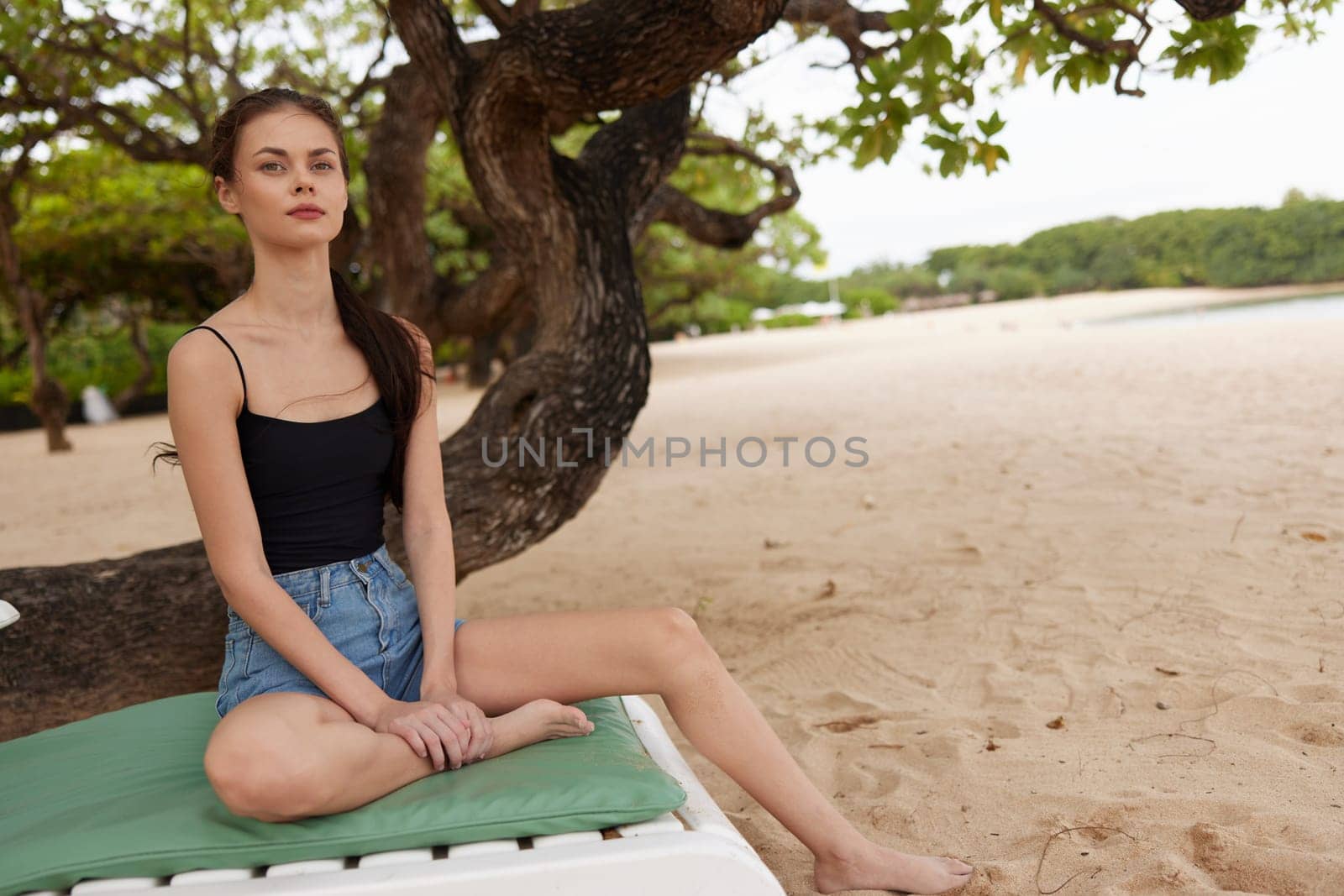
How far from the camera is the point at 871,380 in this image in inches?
571

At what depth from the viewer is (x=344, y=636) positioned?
213cm

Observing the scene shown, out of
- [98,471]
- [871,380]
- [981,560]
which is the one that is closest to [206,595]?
[981,560]

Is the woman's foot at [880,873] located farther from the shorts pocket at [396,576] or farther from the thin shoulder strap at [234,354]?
the thin shoulder strap at [234,354]

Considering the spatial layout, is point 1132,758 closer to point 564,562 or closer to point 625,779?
point 625,779

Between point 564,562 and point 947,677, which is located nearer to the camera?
point 947,677

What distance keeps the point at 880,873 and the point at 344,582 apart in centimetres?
131

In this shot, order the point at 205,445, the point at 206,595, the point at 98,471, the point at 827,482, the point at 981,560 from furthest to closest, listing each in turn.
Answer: the point at 98,471, the point at 827,482, the point at 981,560, the point at 206,595, the point at 205,445

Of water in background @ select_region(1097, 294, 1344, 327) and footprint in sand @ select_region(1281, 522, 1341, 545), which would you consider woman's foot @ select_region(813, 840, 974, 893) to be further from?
water in background @ select_region(1097, 294, 1344, 327)

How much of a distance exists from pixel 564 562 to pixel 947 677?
274cm

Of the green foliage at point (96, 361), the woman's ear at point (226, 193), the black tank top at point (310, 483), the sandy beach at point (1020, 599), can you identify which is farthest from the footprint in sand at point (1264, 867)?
the green foliage at point (96, 361)

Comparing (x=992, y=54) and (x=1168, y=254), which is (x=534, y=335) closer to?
(x=992, y=54)

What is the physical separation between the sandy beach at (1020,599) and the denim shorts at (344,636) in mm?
1005

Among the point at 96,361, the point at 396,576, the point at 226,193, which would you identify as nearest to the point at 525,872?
the point at 396,576

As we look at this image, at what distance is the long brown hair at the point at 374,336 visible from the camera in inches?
84.5
